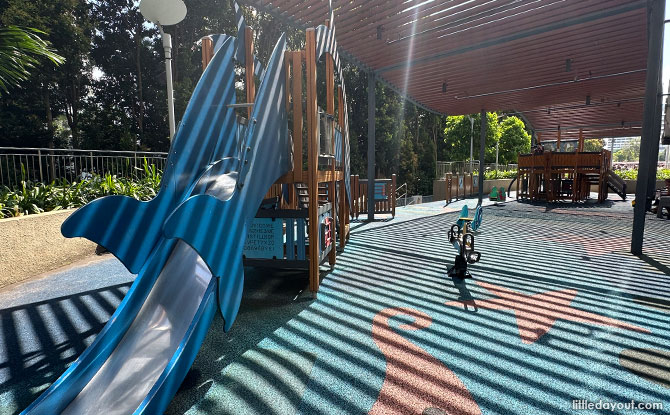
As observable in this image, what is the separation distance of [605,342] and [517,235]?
5.82 metres

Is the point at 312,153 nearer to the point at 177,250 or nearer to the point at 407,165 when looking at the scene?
the point at 177,250

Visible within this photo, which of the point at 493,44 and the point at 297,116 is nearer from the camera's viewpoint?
the point at 297,116

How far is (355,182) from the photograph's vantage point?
1041 cm

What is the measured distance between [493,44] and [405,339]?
27.0 feet

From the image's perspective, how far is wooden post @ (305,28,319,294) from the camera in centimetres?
420

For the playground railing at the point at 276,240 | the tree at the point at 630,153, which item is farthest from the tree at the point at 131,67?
the tree at the point at 630,153

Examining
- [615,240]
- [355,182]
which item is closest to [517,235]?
[615,240]

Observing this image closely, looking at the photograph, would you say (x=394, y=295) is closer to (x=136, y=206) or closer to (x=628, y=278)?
(x=136, y=206)

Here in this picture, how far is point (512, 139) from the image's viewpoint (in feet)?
106

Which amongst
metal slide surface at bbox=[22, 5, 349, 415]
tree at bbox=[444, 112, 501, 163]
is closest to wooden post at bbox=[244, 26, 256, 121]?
metal slide surface at bbox=[22, 5, 349, 415]

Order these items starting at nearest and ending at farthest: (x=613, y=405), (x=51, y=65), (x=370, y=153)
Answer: (x=613, y=405), (x=370, y=153), (x=51, y=65)

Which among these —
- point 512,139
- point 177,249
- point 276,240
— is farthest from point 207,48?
point 512,139

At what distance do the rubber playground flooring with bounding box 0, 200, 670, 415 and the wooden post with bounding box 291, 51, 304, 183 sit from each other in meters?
1.66

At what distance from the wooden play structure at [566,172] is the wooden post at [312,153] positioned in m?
16.5
